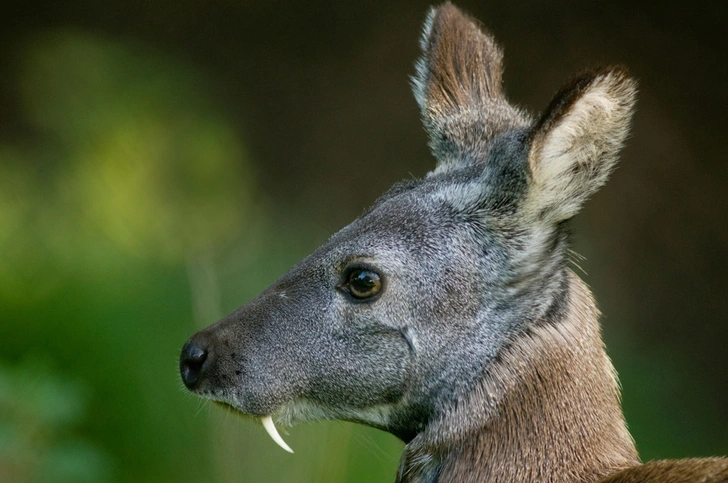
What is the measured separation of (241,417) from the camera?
3309 millimetres

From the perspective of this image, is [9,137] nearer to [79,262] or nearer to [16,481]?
[79,262]

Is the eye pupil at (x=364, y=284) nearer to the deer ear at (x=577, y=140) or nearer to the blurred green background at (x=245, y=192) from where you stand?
the deer ear at (x=577, y=140)

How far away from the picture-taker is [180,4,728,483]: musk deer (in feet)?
9.94

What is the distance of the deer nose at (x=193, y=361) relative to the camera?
3.24 m

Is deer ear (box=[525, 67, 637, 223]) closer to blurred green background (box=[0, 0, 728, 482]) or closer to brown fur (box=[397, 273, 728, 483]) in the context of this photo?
brown fur (box=[397, 273, 728, 483])

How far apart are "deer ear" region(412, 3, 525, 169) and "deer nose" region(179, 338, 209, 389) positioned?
3.93 ft

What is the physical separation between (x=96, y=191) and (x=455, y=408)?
3576 mm

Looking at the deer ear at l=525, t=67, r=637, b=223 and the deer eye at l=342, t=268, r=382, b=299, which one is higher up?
the deer ear at l=525, t=67, r=637, b=223

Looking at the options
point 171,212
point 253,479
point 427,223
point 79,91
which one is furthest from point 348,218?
point 427,223

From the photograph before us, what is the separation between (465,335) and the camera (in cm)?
310

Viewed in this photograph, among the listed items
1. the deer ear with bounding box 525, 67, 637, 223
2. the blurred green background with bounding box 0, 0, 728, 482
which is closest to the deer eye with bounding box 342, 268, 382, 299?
the deer ear with bounding box 525, 67, 637, 223

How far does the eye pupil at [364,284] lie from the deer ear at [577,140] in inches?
22.4

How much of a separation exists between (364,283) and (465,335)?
38cm

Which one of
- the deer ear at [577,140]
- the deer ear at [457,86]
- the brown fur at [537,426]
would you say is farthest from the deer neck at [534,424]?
the deer ear at [457,86]
